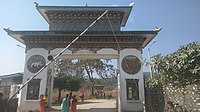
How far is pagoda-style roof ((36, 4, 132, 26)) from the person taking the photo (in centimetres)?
1631

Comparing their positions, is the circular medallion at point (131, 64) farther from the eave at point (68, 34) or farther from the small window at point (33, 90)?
the small window at point (33, 90)

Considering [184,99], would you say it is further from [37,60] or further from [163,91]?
[37,60]

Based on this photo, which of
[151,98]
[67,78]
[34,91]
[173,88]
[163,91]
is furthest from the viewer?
[67,78]

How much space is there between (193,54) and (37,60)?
38.0ft

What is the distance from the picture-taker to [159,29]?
1427cm

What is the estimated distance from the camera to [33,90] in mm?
13898

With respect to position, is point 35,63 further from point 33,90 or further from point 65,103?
point 65,103

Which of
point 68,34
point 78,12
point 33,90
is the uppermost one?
point 78,12

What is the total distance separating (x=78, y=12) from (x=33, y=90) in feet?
26.1

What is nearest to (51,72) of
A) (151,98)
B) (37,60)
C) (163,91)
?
(37,60)

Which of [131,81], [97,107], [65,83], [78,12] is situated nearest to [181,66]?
[131,81]

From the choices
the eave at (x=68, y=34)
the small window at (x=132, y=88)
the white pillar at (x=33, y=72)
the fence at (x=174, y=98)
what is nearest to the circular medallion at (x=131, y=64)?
the small window at (x=132, y=88)

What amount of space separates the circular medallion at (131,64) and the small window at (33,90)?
7.03 meters

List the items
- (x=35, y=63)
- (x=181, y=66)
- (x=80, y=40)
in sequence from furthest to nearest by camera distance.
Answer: (x=80, y=40), (x=35, y=63), (x=181, y=66)
